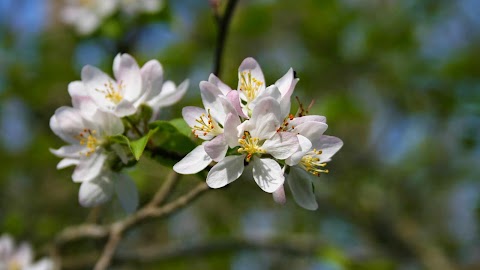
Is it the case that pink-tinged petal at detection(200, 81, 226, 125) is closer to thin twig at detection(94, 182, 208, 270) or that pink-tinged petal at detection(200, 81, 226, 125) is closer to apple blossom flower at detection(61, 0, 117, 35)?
thin twig at detection(94, 182, 208, 270)

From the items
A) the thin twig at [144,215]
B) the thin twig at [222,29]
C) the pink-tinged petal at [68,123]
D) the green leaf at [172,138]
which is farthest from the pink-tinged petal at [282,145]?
the thin twig at [222,29]

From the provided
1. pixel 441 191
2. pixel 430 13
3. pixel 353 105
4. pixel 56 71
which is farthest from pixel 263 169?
pixel 441 191

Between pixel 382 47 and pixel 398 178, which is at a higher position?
pixel 382 47

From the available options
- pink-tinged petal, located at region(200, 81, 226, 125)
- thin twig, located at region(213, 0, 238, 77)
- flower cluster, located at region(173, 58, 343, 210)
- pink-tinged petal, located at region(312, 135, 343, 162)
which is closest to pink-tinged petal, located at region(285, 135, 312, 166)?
flower cluster, located at region(173, 58, 343, 210)

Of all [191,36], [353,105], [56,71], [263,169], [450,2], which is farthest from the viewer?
[191,36]

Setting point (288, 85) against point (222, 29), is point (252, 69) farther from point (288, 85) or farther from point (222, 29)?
point (222, 29)

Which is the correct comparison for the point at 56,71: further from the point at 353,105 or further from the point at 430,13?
the point at 430,13

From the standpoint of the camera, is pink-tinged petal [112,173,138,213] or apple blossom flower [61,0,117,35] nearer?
pink-tinged petal [112,173,138,213]
